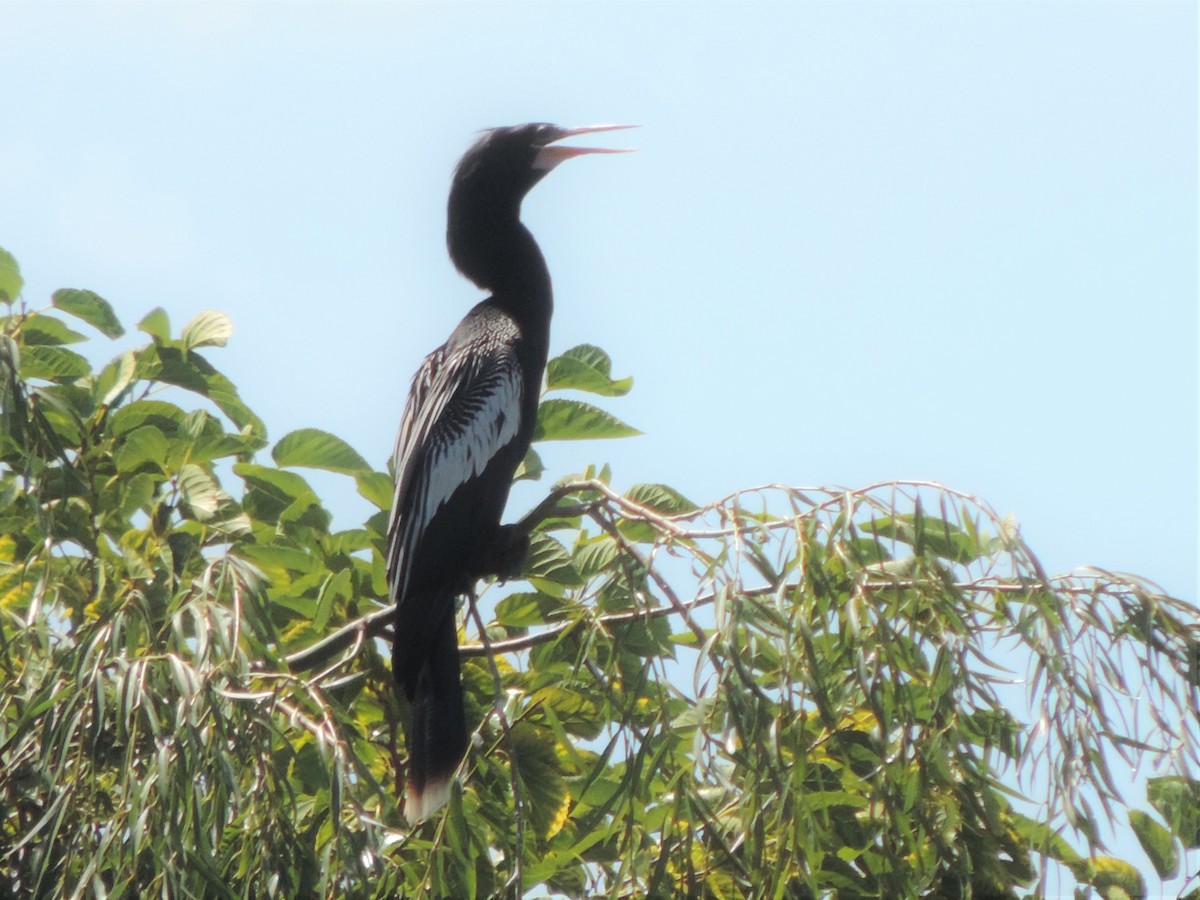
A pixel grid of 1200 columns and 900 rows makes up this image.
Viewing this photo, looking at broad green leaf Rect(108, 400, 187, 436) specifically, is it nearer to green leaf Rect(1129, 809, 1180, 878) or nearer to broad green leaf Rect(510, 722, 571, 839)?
broad green leaf Rect(510, 722, 571, 839)

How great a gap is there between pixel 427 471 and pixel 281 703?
1098 millimetres

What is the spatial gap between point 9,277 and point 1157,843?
2.32m

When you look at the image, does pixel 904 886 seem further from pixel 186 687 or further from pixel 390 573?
pixel 390 573

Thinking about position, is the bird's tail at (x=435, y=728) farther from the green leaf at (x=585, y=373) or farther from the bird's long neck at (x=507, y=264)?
the bird's long neck at (x=507, y=264)

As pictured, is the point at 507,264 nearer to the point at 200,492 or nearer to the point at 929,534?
the point at 200,492

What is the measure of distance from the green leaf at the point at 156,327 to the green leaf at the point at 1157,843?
208 cm

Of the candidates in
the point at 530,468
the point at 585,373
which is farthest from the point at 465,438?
the point at 585,373

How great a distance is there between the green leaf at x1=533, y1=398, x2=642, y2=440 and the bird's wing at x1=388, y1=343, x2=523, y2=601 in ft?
0.46

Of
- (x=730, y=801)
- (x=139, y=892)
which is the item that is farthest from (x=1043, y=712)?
(x=139, y=892)

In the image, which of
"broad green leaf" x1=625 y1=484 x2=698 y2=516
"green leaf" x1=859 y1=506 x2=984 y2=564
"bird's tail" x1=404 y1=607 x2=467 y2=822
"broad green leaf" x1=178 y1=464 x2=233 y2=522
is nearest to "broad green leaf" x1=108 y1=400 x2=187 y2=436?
"broad green leaf" x1=178 y1=464 x2=233 y2=522

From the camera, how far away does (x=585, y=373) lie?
2863 mm

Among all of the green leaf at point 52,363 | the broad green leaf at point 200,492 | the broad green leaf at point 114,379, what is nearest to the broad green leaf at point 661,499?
the broad green leaf at point 200,492

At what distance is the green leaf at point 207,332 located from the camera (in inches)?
116

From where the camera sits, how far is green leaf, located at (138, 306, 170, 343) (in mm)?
2908
